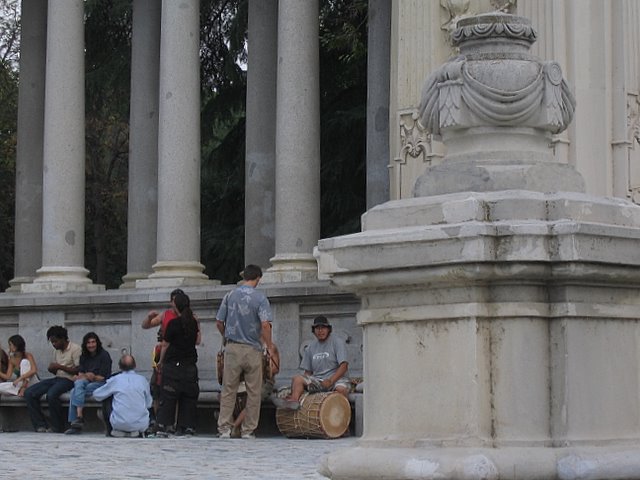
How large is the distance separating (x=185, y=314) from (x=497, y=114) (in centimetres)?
1361

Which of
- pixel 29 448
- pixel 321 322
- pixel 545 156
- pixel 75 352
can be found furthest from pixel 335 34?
pixel 545 156

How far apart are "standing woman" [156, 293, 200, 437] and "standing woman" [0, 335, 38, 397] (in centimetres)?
403

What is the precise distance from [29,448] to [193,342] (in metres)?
3.01

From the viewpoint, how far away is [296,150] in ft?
88.7

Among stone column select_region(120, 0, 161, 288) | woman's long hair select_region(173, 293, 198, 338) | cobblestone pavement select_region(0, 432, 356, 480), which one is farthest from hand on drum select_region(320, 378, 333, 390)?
stone column select_region(120, 0, 161, 288)

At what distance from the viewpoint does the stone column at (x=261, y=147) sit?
3000 cm

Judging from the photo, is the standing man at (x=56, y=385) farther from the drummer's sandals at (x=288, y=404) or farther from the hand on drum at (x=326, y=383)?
the hand on drum at (x=326, y=383)

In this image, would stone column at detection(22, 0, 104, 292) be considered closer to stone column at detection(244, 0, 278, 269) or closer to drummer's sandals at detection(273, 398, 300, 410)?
stone column at detection(244, 0, 278, 269)

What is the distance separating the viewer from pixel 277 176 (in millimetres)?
27234

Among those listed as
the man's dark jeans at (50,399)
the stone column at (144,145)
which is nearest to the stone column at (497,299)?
the man's dark jeans at (50,399)

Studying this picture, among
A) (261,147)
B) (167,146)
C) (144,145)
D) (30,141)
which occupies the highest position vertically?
(30,141)

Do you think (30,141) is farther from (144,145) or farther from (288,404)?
(288,404)

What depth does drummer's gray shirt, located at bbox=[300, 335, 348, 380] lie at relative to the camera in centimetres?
2159

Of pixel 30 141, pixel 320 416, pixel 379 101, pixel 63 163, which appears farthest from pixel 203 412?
pixel 30 141
